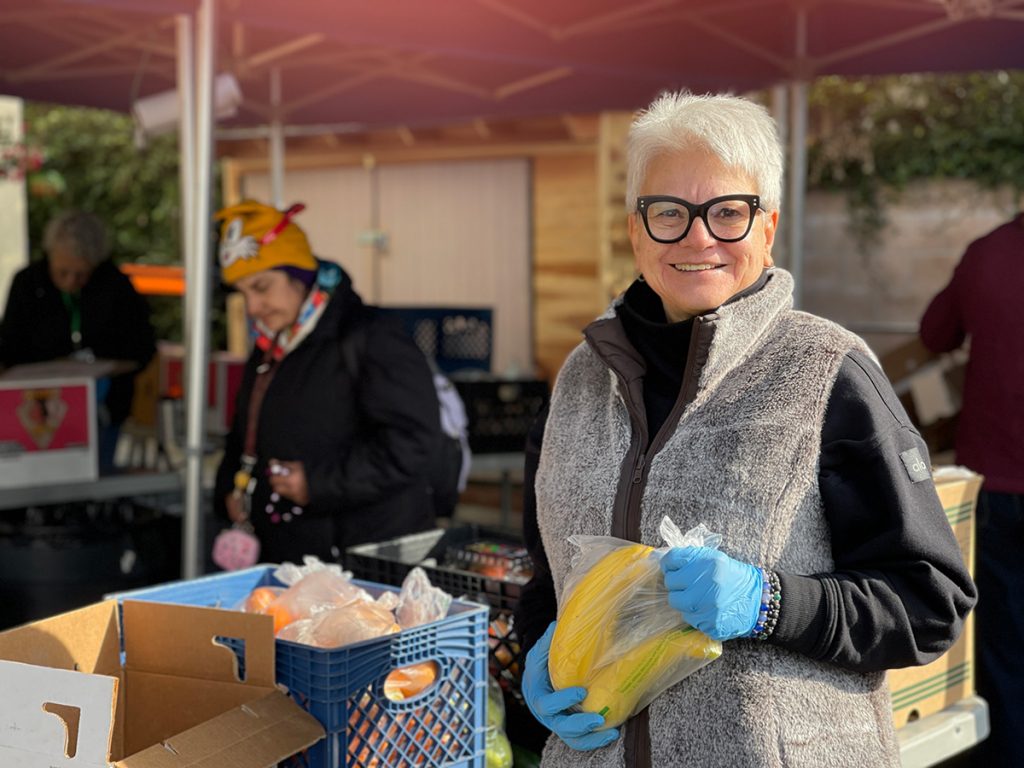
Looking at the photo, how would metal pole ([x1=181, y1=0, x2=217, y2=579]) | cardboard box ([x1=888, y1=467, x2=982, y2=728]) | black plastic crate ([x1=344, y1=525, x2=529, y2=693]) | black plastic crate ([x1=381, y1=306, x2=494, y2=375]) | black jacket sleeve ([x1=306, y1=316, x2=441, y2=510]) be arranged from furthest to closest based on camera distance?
black plastic crate ([x1=381, y1=306, x2=494, y2=375]), metal pole ([x1=181, y1=0, x2=217, y2=579]), black jacket sleeve ([x1=306, y1=316, x2=441, y2=510]), cardboard box ([x1=888, y1=467, x2=982, y2=728]), black plastic crate ([x1=344, y1=525, x2=529, y2=693])

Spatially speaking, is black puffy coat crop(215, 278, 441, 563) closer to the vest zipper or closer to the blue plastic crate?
the blue plastic crate

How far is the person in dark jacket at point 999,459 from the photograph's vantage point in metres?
3.43

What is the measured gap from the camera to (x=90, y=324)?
5.39 meters

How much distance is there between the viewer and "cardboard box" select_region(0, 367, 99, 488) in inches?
157

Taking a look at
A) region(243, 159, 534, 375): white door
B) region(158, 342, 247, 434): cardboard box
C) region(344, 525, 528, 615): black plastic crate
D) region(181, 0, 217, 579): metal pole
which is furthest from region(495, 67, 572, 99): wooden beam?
region(344, 525, 528, 615): black plastic crate

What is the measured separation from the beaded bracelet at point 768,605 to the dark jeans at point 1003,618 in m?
2.26

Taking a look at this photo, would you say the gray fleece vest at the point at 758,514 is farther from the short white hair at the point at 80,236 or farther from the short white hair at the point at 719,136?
the short white hair at the point at 80,236

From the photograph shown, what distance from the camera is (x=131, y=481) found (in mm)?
4297

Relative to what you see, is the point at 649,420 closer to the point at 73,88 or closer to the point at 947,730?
the point at 947,730

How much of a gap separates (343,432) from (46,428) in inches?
52.9

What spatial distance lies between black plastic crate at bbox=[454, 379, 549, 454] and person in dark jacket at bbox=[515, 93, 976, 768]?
4.18 metres

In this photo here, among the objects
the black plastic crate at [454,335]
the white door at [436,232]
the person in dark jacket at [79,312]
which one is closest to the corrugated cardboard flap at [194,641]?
the person in dark jacket at [79,312]

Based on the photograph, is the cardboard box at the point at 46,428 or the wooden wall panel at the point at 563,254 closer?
the cardboard box at the point at 46,428

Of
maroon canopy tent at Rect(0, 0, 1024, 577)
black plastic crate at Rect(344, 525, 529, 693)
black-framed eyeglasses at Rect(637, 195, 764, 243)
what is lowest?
black plastic crate at Rect(344, 525, 529, 693)
